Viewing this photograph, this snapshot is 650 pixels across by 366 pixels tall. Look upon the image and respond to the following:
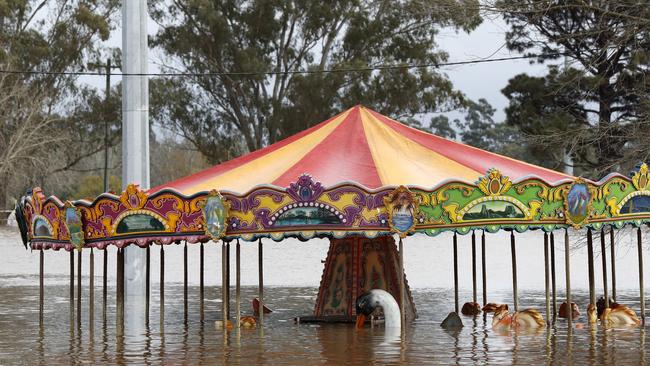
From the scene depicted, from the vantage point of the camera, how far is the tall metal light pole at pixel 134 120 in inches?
946

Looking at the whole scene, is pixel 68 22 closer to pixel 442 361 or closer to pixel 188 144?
pixel 188 144

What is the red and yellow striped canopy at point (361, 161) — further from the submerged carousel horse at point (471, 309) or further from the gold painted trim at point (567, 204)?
the submerged carousel horse at point (471, 309)

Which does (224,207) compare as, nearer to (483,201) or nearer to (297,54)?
(483,201)

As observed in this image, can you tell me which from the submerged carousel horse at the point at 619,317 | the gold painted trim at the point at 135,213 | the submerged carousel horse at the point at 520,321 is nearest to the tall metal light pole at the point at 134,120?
the gold painted trim at the point at 135,213

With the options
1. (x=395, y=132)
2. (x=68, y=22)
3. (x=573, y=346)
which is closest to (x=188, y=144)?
(x=68, y=22)

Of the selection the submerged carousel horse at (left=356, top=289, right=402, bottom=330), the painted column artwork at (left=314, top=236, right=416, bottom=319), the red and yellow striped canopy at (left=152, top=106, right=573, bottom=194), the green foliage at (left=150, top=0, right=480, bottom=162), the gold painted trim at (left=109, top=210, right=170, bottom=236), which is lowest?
the submerged carousel horse at (left=356, top=289, right=402, bottom=330)

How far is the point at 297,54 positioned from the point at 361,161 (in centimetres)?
3749

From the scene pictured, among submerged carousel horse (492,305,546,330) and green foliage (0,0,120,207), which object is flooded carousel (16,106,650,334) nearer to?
submerged carousel horse (492,305,546,330)

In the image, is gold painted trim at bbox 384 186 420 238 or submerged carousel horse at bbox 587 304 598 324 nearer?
gold painted trim at bbox 384 186 420 238

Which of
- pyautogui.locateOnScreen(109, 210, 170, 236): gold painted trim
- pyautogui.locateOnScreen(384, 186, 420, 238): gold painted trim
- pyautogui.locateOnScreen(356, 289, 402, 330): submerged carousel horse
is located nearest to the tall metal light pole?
pyautogui.locateOnScreen(109, 210, 170, 236): gold painted trim

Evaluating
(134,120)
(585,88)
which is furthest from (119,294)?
(585,88)

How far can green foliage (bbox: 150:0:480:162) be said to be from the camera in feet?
A: 175

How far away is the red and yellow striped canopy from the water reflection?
2072mm

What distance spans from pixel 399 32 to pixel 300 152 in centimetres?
3644
